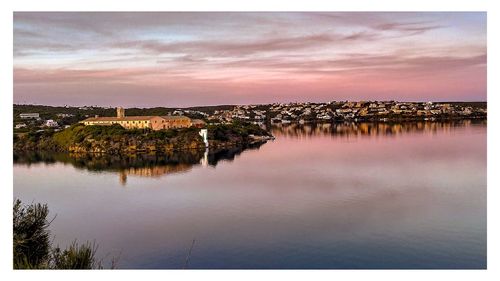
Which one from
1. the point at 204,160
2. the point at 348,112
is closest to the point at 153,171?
the point at 204,160

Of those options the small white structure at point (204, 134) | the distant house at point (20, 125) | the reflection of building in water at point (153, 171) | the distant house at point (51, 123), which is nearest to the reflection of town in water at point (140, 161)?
the reflection of building in water at point (153, 171)

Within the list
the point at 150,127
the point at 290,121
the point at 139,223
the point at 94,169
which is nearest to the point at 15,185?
the point at 94,169

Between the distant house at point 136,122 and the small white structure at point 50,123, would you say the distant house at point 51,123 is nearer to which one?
the small white structure at point 50,123

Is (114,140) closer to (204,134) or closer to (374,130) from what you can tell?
(204,134)

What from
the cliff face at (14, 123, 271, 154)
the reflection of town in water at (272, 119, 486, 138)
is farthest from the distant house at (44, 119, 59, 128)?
the reflection of town in water at (272, 119, 486, 138)
